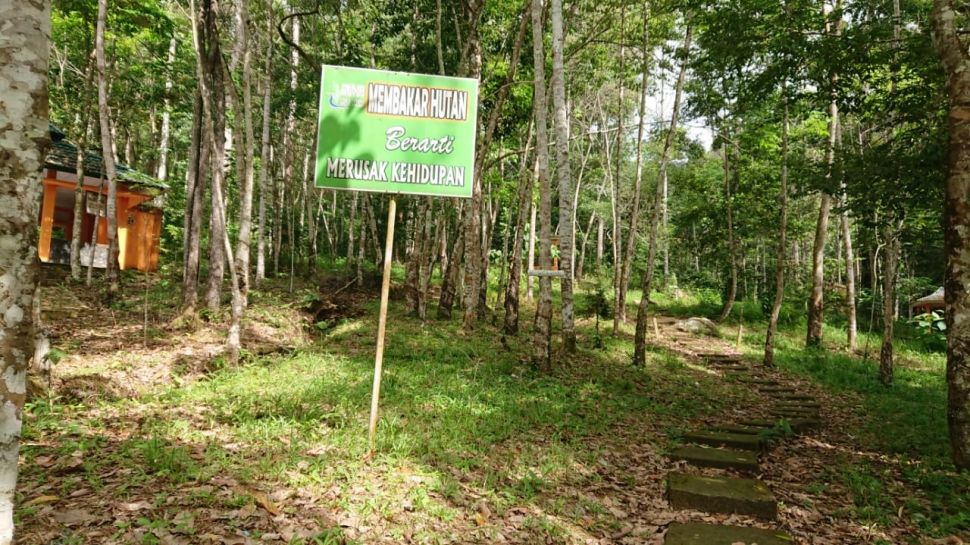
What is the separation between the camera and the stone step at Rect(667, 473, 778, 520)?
14.2 ft

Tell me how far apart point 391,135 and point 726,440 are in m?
5.60

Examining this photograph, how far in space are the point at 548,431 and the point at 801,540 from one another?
110 inches

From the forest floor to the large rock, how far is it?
8175 millimetres

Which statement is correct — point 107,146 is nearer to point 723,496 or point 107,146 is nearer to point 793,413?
point 723,496

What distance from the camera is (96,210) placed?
1636 cm

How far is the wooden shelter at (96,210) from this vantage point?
15805 millimetres

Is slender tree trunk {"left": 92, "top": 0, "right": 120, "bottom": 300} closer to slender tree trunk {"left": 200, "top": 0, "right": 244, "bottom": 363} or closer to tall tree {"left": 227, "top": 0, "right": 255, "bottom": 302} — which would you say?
slender tree trunk {"left": 200, "top": 0, "right": 244, "bottom": 363}

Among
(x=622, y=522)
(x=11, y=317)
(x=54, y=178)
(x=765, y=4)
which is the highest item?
(x=765, y=4)

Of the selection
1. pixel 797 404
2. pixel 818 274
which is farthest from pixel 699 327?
pixel 797 404

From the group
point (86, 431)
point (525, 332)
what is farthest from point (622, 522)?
point (525, 332)

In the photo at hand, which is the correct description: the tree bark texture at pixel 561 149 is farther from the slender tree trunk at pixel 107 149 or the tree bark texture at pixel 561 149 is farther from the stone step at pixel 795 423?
the slender tree trunk at pixel 107 149

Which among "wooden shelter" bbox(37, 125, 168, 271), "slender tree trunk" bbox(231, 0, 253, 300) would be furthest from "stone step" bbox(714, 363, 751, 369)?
"wooden shelter" bbox(37, 125, 168, 271)

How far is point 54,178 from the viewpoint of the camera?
52.4 feet

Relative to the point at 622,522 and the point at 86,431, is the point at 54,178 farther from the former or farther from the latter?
the point at 622,522
